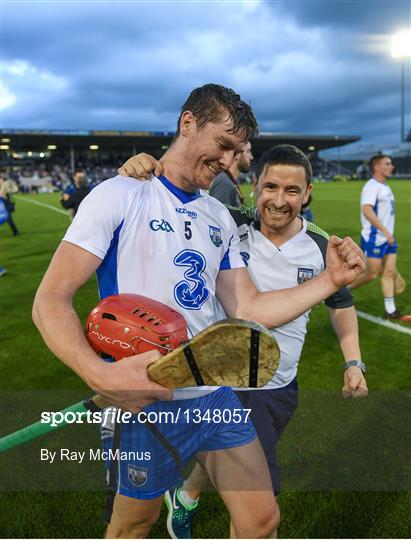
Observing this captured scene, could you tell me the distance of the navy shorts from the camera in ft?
8.66

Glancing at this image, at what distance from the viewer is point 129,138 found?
215 feet

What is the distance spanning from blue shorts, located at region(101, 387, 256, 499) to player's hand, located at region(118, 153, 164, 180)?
3.10ft

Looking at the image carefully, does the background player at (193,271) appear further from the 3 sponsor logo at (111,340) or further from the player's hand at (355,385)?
the player's hand at (355,385)

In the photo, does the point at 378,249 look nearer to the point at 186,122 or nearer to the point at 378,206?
the point at 378,206

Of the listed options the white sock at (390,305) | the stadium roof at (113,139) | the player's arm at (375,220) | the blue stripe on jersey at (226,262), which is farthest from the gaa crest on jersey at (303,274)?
the stadium roof at (113,139)

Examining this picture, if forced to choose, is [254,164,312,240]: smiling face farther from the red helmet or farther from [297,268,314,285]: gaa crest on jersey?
the red helmet

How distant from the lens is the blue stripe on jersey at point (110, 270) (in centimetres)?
197

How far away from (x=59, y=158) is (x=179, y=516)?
2938 inches

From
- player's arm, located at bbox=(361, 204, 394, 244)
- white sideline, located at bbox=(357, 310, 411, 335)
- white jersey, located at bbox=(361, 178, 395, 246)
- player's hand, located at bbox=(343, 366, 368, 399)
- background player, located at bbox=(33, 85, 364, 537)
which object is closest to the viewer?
background player, located at bbox=(33, 85, 364, 537)

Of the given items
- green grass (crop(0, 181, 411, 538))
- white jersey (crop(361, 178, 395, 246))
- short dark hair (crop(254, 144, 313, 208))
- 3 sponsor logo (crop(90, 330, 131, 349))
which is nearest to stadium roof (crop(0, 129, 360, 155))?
white jersey (crop(361, 178, 395, 246))

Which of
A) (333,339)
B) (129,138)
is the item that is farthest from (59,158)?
(333,339)

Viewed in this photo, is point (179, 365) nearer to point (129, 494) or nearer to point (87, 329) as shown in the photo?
point (87, 329)

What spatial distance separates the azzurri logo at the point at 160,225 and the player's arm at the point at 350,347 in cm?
142

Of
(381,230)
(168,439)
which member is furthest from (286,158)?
(381,230)
